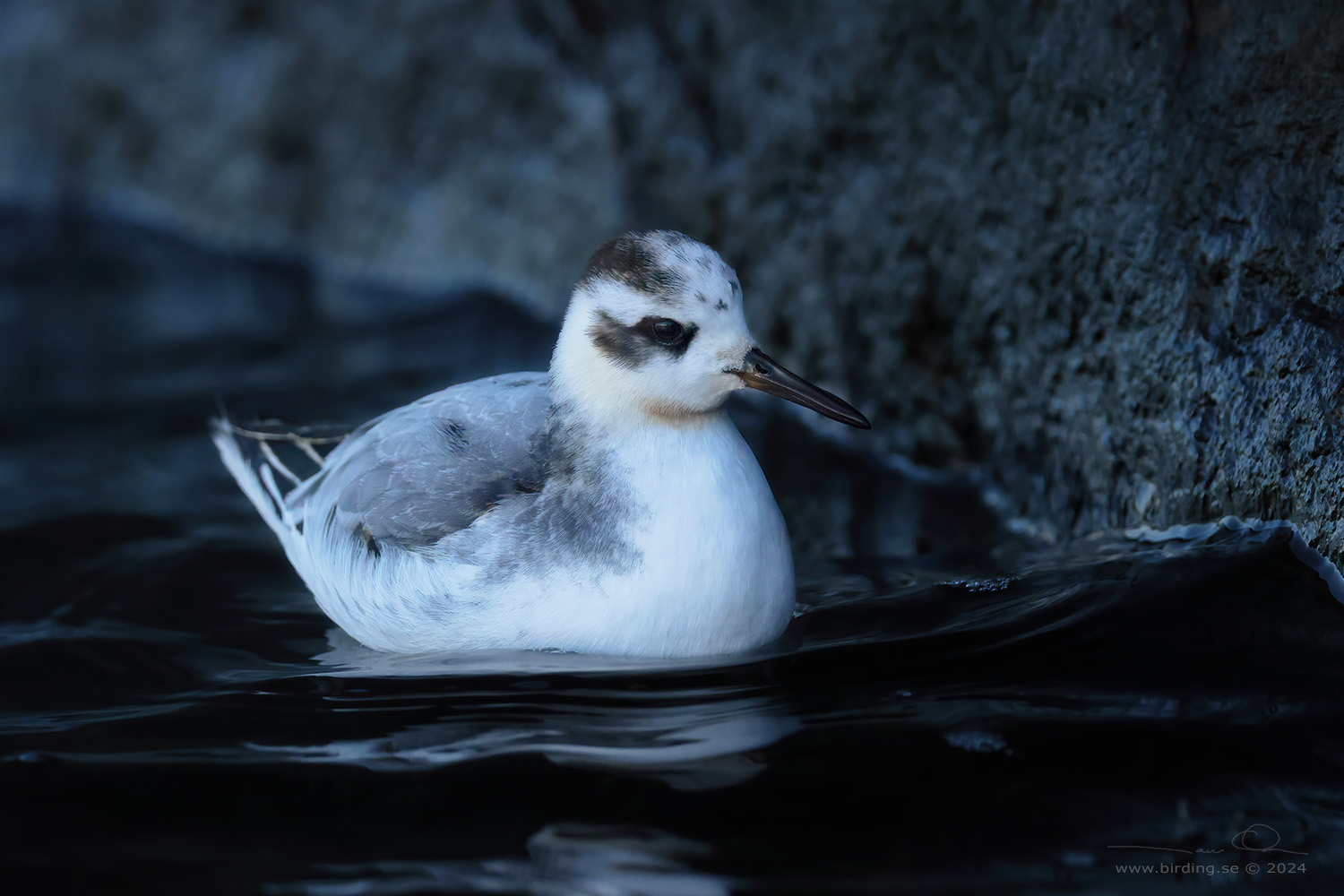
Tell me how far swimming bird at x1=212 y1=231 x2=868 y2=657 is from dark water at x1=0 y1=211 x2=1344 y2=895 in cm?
14

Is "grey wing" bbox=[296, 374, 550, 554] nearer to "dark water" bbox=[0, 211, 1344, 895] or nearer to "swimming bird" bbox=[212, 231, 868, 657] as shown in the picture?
"swimming bird" bbox=[212, 231, 868, 657]

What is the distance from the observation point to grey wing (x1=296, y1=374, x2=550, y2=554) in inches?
181

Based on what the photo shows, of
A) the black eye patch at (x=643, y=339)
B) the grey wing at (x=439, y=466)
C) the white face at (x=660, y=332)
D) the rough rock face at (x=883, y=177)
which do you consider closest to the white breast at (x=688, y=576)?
the white face at (x=660, y=332)

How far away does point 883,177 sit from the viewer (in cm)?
683

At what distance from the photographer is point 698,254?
4.38m

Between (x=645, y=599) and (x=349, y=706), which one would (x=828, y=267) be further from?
(x=349, y=706)

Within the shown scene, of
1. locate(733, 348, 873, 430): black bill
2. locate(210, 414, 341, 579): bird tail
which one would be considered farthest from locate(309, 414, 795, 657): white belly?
locate(210, 414, 341, 579): bird tail

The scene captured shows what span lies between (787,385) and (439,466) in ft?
4.14

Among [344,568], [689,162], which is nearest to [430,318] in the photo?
[689,162]

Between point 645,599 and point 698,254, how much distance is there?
113 centimetres

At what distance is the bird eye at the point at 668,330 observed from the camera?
14.4ft

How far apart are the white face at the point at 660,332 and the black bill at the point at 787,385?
35 mm
